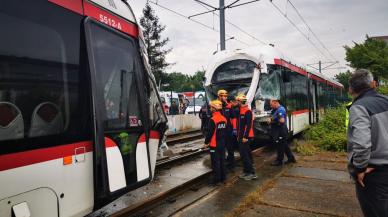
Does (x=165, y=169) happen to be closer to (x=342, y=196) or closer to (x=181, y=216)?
(x=181, y=216)

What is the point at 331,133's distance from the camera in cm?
1180

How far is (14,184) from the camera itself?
281 cm

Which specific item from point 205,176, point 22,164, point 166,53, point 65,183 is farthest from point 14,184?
point 166,53

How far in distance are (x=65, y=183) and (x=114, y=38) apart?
2.00 m

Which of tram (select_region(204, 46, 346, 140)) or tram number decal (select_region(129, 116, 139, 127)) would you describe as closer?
tram number decal (select_region(129, 116, 139, 127))

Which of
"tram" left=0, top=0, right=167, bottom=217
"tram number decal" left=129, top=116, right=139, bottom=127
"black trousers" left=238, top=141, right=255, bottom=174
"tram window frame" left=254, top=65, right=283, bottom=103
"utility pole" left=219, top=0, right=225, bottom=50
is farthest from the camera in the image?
"utility pole" left=219, top=0, right=225, bottom=50

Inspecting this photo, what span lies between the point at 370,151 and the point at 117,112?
9.48ft

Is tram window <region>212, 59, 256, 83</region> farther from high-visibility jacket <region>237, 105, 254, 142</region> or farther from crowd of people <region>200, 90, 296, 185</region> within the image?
high-visibility jacket <region>237, 105, 254, 142</region>

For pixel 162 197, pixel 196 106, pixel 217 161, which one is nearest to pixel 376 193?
pixel 162 197

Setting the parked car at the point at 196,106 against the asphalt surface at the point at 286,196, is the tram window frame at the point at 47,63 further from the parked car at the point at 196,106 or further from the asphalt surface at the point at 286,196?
the parked car at the point at 196,106

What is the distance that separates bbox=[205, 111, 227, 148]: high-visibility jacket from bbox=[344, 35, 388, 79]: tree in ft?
87.8

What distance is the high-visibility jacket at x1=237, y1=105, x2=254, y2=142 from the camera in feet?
25.2

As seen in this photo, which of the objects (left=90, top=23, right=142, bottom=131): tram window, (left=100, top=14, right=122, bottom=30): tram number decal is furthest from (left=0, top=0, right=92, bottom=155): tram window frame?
(left=100, top=14, right=122, bottom=30): tram number decal

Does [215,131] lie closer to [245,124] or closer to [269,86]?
[245,124]
